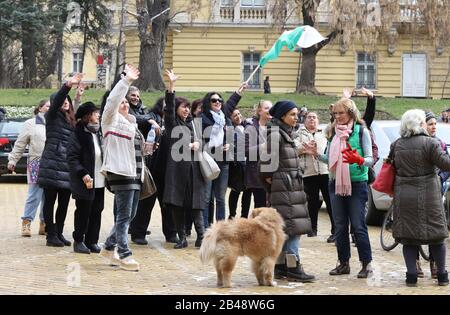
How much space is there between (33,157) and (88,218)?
8.35 feet

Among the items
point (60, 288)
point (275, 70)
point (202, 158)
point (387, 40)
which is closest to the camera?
point (60, 288)

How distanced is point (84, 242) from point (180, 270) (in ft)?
6.92

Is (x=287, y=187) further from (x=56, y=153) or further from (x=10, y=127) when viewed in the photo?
(x=10, y=127)

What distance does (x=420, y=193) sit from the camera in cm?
1055

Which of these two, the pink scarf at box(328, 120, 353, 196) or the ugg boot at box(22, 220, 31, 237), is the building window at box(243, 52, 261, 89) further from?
the pink scarf at box(328, 120, 353, 196)

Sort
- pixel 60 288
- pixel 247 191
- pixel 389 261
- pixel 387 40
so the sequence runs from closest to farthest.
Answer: pixel 60 288 < pixel 389 261 < pixel 247 191 < pixel 387 40

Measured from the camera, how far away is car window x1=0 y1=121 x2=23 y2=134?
1043 inches

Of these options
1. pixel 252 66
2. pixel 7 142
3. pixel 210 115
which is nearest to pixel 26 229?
pixel 210 115

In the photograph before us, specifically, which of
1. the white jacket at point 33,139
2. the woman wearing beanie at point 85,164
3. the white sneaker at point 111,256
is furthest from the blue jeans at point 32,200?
the white sneaker at point 111,256

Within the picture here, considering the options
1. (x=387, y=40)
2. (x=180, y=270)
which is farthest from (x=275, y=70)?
(x=180, y=270)

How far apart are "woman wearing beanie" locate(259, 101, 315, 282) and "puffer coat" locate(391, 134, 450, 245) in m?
1.06
